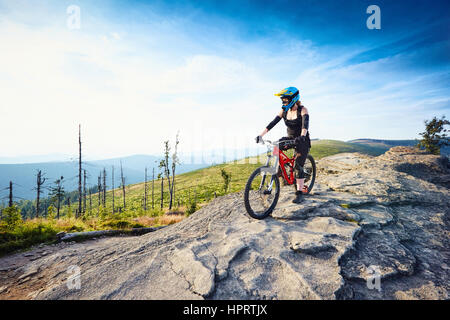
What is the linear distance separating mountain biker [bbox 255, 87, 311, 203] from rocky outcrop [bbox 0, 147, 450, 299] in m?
0.94

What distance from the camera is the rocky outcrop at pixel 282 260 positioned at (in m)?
3.10

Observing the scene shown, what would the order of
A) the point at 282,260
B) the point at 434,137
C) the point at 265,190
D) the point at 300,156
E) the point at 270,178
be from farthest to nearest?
1. the point at 434,137
2. the point at 300,156
3. the point at 270,178
4. the point at 265,190
5. the point at 282,260

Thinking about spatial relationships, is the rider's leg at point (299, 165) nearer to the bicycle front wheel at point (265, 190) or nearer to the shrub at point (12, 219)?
the bicycle front wheel at point (265, 190)

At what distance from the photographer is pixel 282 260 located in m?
3.62

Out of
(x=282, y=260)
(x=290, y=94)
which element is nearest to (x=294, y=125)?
(x=290, y=94)

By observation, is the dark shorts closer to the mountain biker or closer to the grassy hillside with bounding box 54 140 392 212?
the mountain biker

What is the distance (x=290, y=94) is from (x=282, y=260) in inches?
186

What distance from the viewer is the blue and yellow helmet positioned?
→ 588 centimetres

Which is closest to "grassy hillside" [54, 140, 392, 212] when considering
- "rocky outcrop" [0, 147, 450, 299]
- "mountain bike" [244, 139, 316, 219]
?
"mountain bike" [244, 139, 316, 219]

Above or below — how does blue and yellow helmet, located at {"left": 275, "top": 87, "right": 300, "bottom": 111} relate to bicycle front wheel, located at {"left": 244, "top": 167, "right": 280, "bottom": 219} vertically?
above

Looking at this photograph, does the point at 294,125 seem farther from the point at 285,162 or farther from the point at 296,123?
the point at 285,162

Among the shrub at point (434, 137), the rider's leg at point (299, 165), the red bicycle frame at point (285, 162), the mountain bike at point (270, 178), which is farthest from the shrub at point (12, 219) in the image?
the shrub at point (434, 137)

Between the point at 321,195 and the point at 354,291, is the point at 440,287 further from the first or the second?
the point at 321,195
